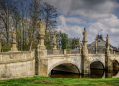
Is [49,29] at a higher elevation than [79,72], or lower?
higher

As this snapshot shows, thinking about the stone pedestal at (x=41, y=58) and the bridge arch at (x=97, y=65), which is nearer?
the stone pedestal at (x=41, y=58)

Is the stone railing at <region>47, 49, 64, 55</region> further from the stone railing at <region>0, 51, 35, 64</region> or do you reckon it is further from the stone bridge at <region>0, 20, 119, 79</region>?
the stone railing at <region>0, 51, 35, 64</region>

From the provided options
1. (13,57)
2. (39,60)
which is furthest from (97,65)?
(13,57)

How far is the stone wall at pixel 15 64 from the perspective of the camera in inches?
290

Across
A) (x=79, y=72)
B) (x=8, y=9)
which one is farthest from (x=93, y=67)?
(x=8, y=9)

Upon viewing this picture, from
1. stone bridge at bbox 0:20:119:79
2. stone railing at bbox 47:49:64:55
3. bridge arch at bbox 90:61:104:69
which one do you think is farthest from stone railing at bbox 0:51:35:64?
bridge arch at bbox 90:61:104:69

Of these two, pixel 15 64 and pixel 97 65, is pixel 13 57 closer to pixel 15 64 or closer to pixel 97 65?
pixel 15 64

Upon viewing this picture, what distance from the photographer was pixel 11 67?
776cm

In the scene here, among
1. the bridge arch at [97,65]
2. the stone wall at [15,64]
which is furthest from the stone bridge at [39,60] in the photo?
the bridge arch at [97,65]

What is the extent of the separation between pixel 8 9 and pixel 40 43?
1056 centimetres

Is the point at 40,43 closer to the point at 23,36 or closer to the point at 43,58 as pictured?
the point at 43,58

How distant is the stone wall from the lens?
7.37m

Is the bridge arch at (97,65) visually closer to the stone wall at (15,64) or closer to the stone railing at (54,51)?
the stone railing at (54,51)

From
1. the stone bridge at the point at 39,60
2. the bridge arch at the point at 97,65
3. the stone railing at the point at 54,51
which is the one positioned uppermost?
the stone railing at the point at 54,51
